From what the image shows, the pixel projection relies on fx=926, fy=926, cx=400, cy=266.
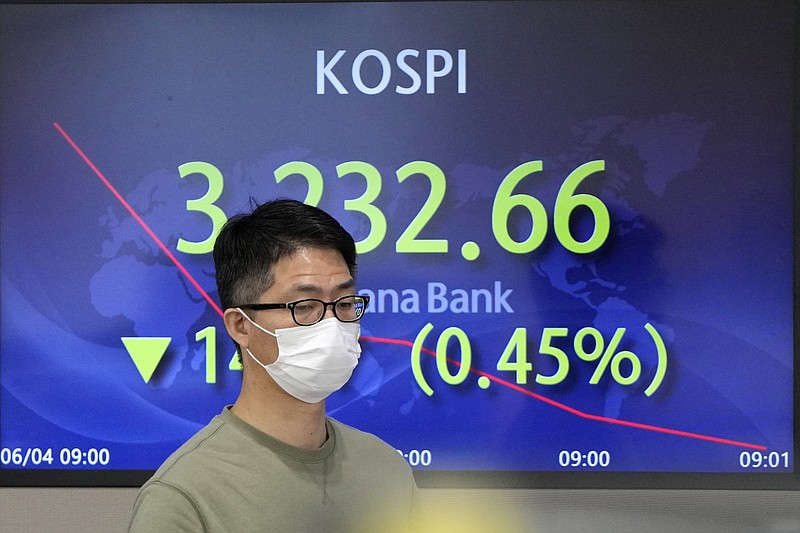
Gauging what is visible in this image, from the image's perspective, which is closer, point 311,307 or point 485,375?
point 311,307

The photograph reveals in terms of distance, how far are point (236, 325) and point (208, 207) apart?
944 millimetres

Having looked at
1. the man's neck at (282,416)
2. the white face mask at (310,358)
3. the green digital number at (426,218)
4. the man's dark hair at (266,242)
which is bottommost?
the man's neck at (282,416)

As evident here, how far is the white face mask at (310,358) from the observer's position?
142 cm

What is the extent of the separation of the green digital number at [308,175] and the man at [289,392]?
87 cm

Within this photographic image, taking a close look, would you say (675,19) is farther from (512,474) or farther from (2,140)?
(2,140)

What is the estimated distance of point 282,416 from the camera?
141 centimetres

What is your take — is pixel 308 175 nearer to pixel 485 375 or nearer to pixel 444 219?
pixel 444 219

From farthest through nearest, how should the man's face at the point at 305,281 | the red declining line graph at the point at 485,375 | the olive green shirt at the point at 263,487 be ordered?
the red declining line graph at the point at 485,375 → the man's face at the point at 305,281 → the olive green shirt at the point at 263,487

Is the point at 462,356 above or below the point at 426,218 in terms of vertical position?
below
